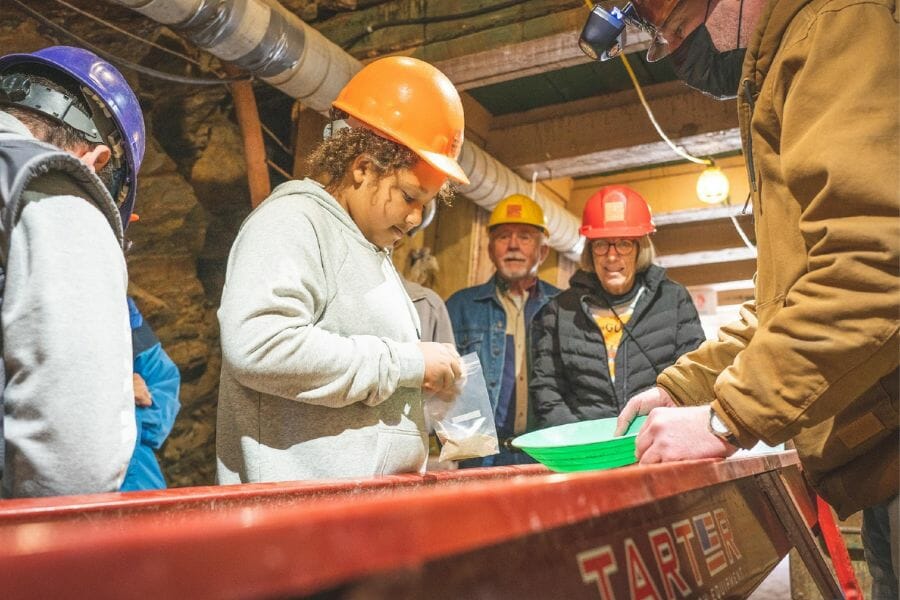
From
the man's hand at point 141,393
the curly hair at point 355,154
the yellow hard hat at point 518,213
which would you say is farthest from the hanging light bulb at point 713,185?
the man's hand at point 141,393

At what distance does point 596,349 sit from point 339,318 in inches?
88.2

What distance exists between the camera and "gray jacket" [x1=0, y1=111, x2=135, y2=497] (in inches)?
46.2

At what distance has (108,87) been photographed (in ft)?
6.27

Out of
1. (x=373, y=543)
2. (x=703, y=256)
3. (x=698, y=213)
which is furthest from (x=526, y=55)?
(x=703, y=256)

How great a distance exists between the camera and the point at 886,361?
130 centimetres

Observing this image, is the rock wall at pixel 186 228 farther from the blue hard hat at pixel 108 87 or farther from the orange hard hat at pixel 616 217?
the blue hard hat at pixel 108 87

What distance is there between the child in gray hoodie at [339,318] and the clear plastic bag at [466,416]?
0.22 ft

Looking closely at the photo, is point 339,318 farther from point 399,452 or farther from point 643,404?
point 643,404

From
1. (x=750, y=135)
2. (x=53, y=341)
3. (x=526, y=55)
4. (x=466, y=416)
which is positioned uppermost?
(x=526, y=55)

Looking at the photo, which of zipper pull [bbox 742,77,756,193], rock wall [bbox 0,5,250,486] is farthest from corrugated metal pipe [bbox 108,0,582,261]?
zipper pull [bbox 742,77,756,193]

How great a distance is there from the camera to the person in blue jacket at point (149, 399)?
294 centimetres

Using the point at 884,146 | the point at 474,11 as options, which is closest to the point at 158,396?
the point at 884,146

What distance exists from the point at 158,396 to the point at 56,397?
7.02 feet

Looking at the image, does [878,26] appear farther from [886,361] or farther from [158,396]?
[158,396]
